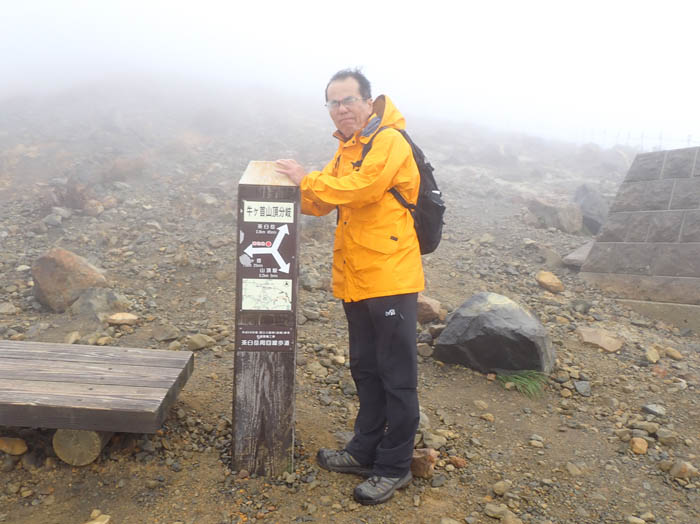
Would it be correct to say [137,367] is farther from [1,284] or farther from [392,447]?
[1,284]

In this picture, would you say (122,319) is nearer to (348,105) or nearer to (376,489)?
(376,489)

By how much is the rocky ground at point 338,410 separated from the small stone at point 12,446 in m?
0.01

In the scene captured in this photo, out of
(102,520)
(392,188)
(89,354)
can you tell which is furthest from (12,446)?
(392,188)

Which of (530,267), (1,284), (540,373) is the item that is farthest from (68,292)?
(530,267)

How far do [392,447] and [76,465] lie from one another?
1936 mm

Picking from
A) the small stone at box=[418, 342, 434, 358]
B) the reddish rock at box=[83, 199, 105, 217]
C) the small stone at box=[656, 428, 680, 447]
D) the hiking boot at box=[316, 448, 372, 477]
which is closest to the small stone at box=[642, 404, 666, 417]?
the small stone at box=[656, 428, 680, 447]

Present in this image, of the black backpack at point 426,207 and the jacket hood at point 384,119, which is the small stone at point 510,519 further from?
the jacket hood at point 384,119

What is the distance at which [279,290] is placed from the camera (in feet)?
9.93

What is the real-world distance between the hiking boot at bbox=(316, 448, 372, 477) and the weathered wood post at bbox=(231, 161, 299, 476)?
10.2 inches

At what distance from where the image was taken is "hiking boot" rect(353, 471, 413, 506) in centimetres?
304

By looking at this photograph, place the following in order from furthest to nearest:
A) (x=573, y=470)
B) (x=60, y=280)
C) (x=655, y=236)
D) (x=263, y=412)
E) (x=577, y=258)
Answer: (x=577, y=258)
(x=655, y=236)
(x=60, y=280)
(x=573, y=470)
(x=263, y=412)

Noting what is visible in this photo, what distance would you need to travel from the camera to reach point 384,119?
2.94 meters

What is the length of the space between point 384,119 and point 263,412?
6.15 ft

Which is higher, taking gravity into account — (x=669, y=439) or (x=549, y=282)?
(x=549, y=282)
